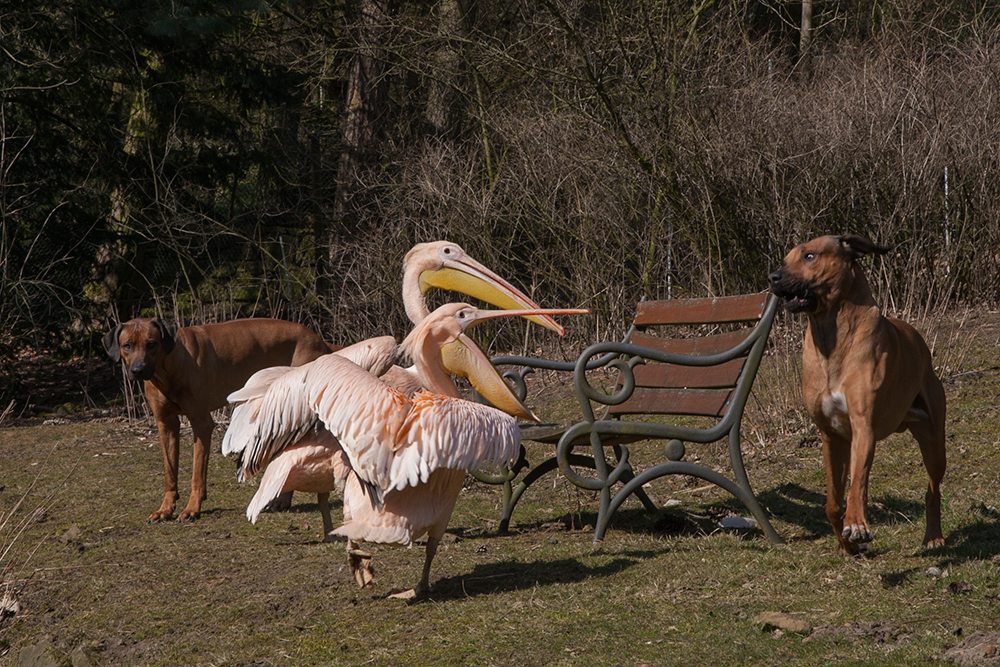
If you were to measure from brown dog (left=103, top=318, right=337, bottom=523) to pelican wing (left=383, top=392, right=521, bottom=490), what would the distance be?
9.94ft

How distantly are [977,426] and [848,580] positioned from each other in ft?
10.3

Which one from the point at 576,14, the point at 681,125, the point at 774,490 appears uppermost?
the point at 576,14

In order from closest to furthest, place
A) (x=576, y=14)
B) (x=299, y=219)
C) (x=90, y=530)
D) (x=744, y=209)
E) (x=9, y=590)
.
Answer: (x=9, y=590)
(x=90, y=530)
(x=744, y=209)
(x=576, y=14)
(x=299, y=219)

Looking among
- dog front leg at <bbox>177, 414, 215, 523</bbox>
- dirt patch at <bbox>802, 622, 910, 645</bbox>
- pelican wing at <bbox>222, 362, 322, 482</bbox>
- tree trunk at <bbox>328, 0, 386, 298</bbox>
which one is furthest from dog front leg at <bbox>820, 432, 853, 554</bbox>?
tree trunk at <bbox>328, 0, 386, 298</bbox>

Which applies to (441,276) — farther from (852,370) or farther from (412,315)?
(852,370)

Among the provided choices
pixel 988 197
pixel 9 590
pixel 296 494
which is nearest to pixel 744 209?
pixel 988 197

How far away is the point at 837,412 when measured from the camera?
4.30m

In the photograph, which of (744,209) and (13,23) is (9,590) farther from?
(13,23)

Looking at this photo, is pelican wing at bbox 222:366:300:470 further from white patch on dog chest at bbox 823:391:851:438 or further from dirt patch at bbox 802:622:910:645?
dirt patch at bbox 802:622:910:645

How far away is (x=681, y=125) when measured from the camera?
962cm

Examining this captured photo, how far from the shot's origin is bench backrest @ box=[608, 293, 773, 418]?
209 inches

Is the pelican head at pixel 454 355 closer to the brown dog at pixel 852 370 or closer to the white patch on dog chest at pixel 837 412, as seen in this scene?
the brown dog at pixel 852 370

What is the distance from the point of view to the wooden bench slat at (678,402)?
5.32 m

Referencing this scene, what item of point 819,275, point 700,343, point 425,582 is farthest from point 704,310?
point 425,582
